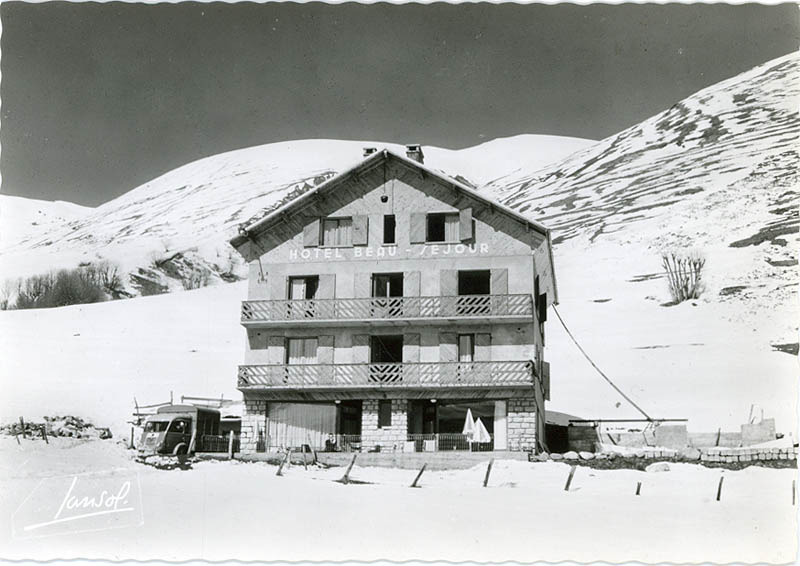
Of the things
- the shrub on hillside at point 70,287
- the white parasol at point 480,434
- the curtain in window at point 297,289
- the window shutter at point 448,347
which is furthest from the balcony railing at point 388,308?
the shrub on hillside at point 70,287

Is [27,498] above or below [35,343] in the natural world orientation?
below

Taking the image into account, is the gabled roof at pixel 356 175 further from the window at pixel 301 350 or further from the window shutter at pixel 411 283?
the window at pixel 301 350

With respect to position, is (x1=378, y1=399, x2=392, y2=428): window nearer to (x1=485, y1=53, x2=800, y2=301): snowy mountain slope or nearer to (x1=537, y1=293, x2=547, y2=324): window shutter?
(x1=537, y1=293, x2=547, y2=324): window shutter

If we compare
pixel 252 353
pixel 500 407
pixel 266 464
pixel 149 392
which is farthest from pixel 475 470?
pixel 149 392

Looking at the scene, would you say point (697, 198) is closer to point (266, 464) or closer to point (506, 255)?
point (506, 255)

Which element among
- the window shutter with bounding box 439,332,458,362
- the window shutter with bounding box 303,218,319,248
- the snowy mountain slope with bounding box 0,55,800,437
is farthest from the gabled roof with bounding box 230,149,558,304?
the snowy mountain slope with bounding box 0,55,800,437
